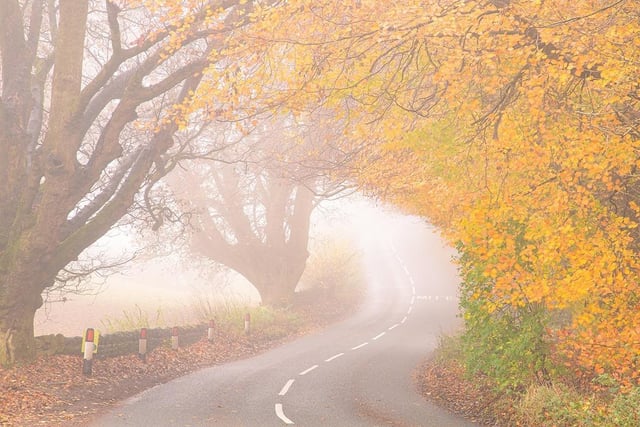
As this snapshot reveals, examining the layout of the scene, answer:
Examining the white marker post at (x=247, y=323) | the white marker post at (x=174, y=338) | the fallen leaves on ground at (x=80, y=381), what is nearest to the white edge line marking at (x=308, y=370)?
the fallen leaves on ground at (x=80, y=381)

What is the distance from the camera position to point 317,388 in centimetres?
1390

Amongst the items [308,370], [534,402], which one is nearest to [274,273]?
[308,370]

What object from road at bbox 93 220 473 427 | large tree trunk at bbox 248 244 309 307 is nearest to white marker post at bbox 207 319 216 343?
road at bbox 93 220 473 427

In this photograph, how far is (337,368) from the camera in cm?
1691

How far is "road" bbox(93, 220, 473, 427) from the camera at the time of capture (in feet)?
34.5

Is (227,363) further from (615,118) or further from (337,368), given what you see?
(615,118)

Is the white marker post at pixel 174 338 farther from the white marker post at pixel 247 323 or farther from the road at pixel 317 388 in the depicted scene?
the white marker post at pixel 247 323

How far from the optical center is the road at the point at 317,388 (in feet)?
34.5

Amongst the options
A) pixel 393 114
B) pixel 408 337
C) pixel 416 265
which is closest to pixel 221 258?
pixel 408 337

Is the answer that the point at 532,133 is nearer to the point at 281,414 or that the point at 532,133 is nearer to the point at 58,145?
the point at 281,414

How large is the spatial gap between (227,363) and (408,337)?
10.6m

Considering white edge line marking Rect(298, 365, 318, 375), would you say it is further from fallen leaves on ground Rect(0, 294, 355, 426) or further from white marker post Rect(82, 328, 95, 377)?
white marker post Rect(82, 328, 95, 377)

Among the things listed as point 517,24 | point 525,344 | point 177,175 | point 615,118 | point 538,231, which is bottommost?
point 525,344

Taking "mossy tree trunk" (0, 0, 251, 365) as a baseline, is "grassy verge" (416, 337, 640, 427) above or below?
below
